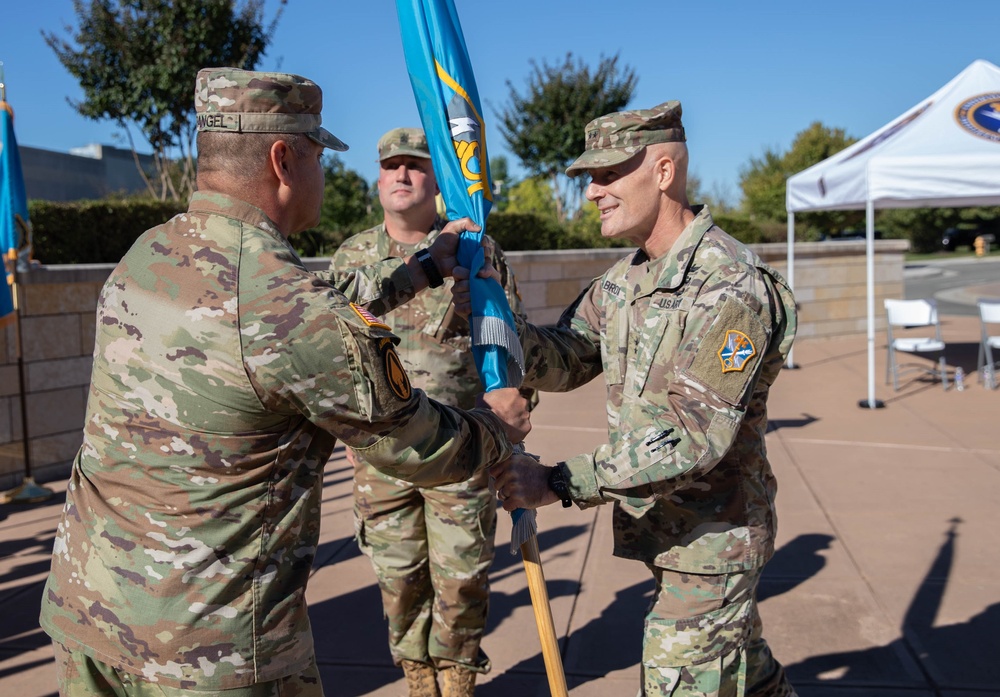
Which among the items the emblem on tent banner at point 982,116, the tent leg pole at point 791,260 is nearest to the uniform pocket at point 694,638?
the emblem on tent banner at point 982,116

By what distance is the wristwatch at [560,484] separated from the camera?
8.09ft

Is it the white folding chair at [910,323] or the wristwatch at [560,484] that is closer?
the wristwatch at [560,484]

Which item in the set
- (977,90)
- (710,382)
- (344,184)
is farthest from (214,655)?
(344,184)

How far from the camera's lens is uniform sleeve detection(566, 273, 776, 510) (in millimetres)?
2316

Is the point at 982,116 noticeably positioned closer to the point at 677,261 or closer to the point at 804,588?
the point at 804,588

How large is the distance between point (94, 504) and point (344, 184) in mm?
12117

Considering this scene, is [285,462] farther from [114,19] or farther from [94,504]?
[114,19]

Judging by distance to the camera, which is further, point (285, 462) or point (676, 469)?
point (676, 469)

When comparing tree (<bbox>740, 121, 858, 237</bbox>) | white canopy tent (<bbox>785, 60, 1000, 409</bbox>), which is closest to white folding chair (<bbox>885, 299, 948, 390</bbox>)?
white canopy tent (<bbox>785, 60, 1000, 409</bbox>)

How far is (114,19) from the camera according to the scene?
39.7 ft

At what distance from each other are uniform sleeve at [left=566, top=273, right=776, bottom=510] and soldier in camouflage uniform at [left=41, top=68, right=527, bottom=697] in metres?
0.56

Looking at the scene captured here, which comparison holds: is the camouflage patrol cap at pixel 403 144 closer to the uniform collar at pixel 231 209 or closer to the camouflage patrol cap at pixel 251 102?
the camouflage patrol cap at pixel 251 102

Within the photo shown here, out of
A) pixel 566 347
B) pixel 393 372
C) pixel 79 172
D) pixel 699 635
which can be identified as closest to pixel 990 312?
pixel 566 347

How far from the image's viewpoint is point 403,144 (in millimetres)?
3693
